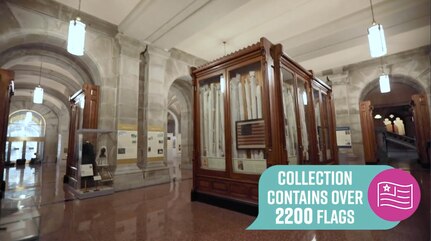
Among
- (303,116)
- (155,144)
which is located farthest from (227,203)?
(155,144)

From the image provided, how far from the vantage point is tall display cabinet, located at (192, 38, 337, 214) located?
3025mm

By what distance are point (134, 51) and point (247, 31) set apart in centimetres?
311

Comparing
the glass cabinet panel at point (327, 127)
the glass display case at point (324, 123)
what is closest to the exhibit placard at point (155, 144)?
the glass display case at point (324, 123)

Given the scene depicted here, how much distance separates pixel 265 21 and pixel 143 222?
5.10m

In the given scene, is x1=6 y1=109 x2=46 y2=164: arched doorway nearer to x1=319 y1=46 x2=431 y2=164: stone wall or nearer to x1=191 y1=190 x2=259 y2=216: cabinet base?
x1=191 y1=190 x2=259 y2=216: cabinet base

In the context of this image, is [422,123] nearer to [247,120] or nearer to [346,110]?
[346,110]

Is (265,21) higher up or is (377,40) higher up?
(265,21)

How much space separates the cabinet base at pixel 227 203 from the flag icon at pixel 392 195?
1.47m

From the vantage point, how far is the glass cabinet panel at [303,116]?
3.88 m

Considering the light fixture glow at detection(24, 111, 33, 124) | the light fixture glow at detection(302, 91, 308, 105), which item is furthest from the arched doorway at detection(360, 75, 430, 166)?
the light fixture glow at detection(24, 111, 33, 124)

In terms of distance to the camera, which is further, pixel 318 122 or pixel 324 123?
pixel 324 123

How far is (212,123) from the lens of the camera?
3785 millimetres

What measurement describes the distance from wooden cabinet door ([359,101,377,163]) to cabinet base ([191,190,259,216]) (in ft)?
Result: 23.4

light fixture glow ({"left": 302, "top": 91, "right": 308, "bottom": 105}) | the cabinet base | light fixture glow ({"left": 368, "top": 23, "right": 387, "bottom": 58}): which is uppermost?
light fixture glow ({"left": 368, "top": 23, "right": 387, "bottom": 58})
